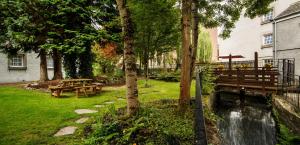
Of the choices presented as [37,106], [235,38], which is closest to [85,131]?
[37,106]

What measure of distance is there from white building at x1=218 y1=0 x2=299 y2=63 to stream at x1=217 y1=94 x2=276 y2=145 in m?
11.8

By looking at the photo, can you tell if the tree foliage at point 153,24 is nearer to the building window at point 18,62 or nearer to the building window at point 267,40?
the building window at point 267,40

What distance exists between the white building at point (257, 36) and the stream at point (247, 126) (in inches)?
465

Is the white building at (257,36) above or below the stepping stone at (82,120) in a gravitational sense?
above

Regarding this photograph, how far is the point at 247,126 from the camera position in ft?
46.0

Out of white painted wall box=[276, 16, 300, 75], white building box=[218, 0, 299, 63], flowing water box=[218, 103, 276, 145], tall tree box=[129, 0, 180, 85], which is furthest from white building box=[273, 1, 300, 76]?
tall tree box=[129, 0, 180, 85]

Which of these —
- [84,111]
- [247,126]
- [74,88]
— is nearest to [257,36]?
[247,126]

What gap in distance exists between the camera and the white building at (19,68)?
22594mm

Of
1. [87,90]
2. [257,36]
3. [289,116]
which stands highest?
[257,36]

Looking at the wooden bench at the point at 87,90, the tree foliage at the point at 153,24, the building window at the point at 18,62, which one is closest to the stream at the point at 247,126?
the tree foliage at the point at 153,24

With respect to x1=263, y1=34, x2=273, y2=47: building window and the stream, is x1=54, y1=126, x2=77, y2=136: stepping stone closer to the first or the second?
the stream

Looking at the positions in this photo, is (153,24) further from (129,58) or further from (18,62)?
(18,62)

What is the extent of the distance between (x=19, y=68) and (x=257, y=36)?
26.9 meters

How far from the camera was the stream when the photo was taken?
1244 centimetres
